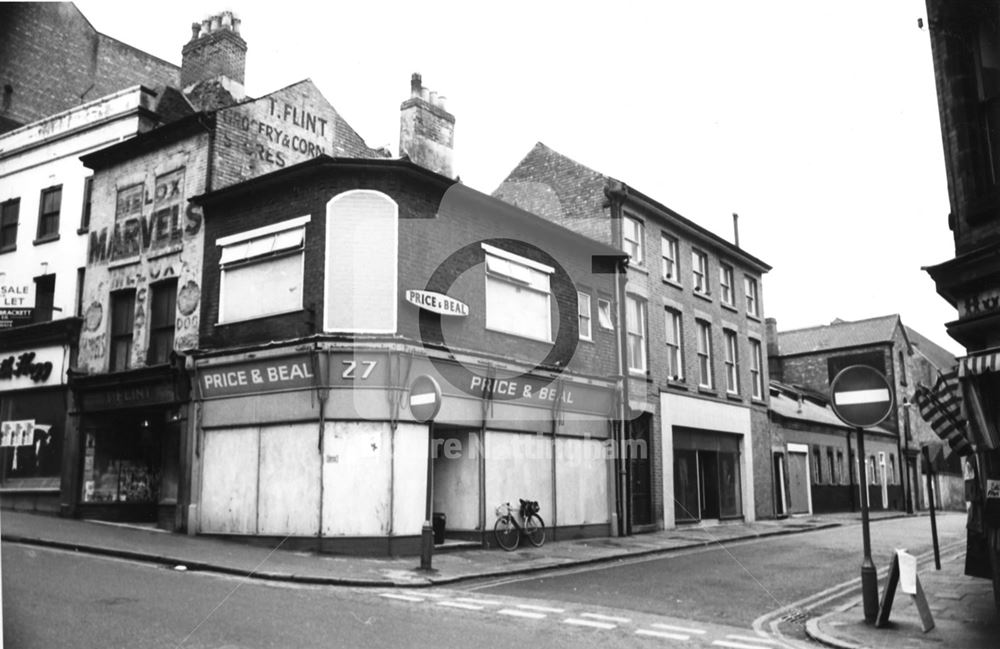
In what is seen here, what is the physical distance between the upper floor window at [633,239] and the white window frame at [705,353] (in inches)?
176

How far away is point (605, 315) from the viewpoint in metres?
23.9

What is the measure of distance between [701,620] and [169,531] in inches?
→ 499

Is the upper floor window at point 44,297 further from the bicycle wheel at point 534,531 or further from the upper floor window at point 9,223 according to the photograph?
the bicycle wheel at point 534,531

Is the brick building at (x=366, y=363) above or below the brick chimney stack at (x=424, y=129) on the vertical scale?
below

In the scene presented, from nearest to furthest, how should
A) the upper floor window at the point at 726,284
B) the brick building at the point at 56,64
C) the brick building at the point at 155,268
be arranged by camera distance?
1. the brick building at the point at 56,64
2. the brick building at the point at 155,268
3. the upper floor window at the point at 726,284

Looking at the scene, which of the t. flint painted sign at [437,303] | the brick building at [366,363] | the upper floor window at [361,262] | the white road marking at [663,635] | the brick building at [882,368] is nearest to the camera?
the white road marking at [663,635]

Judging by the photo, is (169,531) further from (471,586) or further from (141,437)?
(471,586)

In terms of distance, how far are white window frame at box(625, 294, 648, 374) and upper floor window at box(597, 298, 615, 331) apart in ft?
2.26

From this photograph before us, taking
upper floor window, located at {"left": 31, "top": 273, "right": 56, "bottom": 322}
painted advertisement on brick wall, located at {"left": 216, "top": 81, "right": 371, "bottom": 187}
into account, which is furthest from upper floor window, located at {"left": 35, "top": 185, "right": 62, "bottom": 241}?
painted advertisement on brick wall, located at {"left": 216, "top": 81, "right": 371, "bottom": 187}

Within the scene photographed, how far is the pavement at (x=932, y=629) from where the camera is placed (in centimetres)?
869

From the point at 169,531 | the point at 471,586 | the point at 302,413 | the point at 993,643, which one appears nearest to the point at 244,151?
the point at 302,413

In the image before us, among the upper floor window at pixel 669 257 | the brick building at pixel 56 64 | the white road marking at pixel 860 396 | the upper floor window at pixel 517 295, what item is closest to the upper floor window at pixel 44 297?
the brick building at pixel 56 64

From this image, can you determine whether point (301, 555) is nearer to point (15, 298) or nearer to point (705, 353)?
point (15, 298)

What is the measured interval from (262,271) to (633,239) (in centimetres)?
1216
